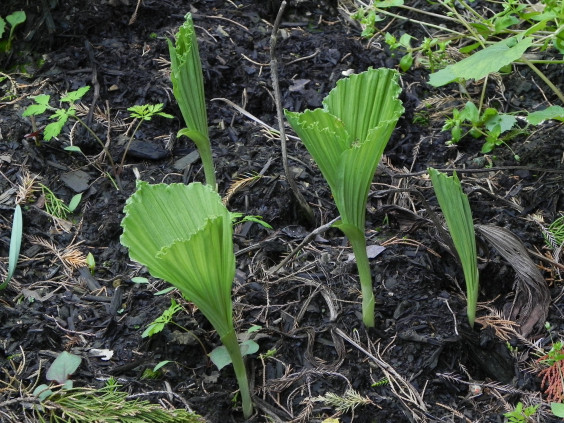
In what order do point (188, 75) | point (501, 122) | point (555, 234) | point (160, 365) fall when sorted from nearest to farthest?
1. point (160, 365)
2. point (188, 75)
3. point (555, 234)
4. point (501, 122)

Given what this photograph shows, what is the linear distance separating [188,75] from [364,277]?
648 millimetres

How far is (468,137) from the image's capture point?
2457mm

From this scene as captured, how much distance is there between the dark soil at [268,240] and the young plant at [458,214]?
17 cm

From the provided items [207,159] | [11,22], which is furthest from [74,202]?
[11,22]

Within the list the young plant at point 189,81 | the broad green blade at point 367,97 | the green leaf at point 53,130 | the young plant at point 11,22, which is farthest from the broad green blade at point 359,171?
the young plant at point 11,22

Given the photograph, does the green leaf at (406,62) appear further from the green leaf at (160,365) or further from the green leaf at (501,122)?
the green leaf at (160,365)

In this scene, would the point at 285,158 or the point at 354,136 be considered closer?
the point at 354,136

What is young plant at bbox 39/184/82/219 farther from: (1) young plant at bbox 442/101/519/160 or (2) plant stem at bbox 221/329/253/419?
(1) young plant at bbox 442/101/519/160

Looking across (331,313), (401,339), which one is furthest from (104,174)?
(401,339)

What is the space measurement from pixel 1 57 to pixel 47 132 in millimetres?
676

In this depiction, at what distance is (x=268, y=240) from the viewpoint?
2.06m

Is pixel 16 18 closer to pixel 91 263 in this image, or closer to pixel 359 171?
pixel 91 263

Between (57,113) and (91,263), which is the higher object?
(57,113)

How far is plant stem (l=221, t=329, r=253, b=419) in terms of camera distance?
157 centimetres
